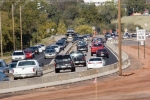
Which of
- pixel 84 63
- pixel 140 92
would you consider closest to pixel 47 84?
pixel 140 92

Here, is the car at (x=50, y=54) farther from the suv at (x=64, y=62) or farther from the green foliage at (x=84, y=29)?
the green foliage at (x=84, y=29)

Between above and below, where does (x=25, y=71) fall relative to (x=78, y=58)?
above

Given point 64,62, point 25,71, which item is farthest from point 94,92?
point 64,62

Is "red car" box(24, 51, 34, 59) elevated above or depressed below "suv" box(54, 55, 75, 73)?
below

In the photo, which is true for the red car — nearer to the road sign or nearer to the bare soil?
the road sign

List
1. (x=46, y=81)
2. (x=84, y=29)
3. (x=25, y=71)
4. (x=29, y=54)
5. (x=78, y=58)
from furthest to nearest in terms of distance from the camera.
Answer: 1. (x=84, y=29)
2. (x=29, y=54)
3. (x=78, y=58)
4. (x=25, y=71)
5. (x=46, y=81)

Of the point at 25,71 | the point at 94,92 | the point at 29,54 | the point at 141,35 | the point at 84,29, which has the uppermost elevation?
the point at 141,35

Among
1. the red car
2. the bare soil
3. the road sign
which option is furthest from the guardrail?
the red car

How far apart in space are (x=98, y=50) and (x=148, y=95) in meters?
42.9

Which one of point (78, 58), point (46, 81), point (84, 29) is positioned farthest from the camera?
point (84, 29)

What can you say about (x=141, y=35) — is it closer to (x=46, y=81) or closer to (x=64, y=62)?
(x=64, y=62)

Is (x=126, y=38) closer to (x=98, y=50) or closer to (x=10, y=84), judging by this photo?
(x=98, y=50)

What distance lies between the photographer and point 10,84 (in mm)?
32312

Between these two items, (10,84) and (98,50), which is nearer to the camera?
(10,84)
